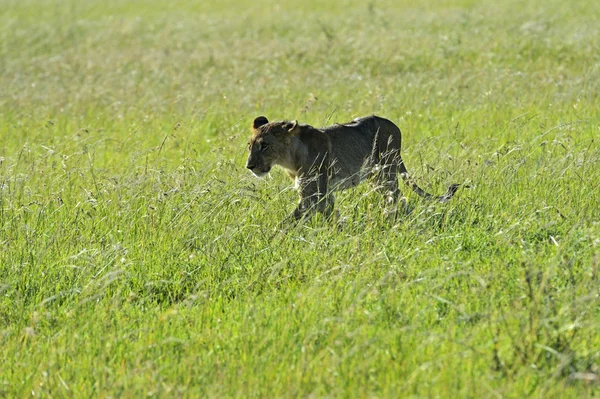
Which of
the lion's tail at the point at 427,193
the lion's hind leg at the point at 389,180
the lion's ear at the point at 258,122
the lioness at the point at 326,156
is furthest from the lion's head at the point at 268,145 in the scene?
the lion's tail at the point at 427,193

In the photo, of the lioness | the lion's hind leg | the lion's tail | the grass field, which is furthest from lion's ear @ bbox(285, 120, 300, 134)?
the lion's tail

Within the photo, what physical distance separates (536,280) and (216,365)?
5.25 ft

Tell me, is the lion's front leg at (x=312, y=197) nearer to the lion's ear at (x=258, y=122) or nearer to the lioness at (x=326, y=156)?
the lioness at (x=326, y=156)

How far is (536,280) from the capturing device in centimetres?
482

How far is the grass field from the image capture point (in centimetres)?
438

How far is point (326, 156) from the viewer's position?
7562 mm

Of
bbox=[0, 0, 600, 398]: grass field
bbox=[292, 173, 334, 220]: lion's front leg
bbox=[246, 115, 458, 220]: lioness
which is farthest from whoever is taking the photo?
bbox=[246, 115, 458, 220]: lioness

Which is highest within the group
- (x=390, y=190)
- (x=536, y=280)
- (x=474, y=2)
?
(x=536, y=280)

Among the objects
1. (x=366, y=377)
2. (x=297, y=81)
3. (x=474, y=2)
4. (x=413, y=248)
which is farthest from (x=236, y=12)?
(x=366, y=377)

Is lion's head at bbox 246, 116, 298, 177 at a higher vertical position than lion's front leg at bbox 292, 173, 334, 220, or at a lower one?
higher

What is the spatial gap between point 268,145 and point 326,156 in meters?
0.51

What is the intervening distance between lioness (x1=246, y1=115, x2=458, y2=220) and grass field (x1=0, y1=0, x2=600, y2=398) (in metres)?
0.17

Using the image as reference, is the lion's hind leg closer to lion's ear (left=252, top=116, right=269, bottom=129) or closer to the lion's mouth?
the lion's mouth

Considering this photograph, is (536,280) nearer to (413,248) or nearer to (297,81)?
(413,248)
